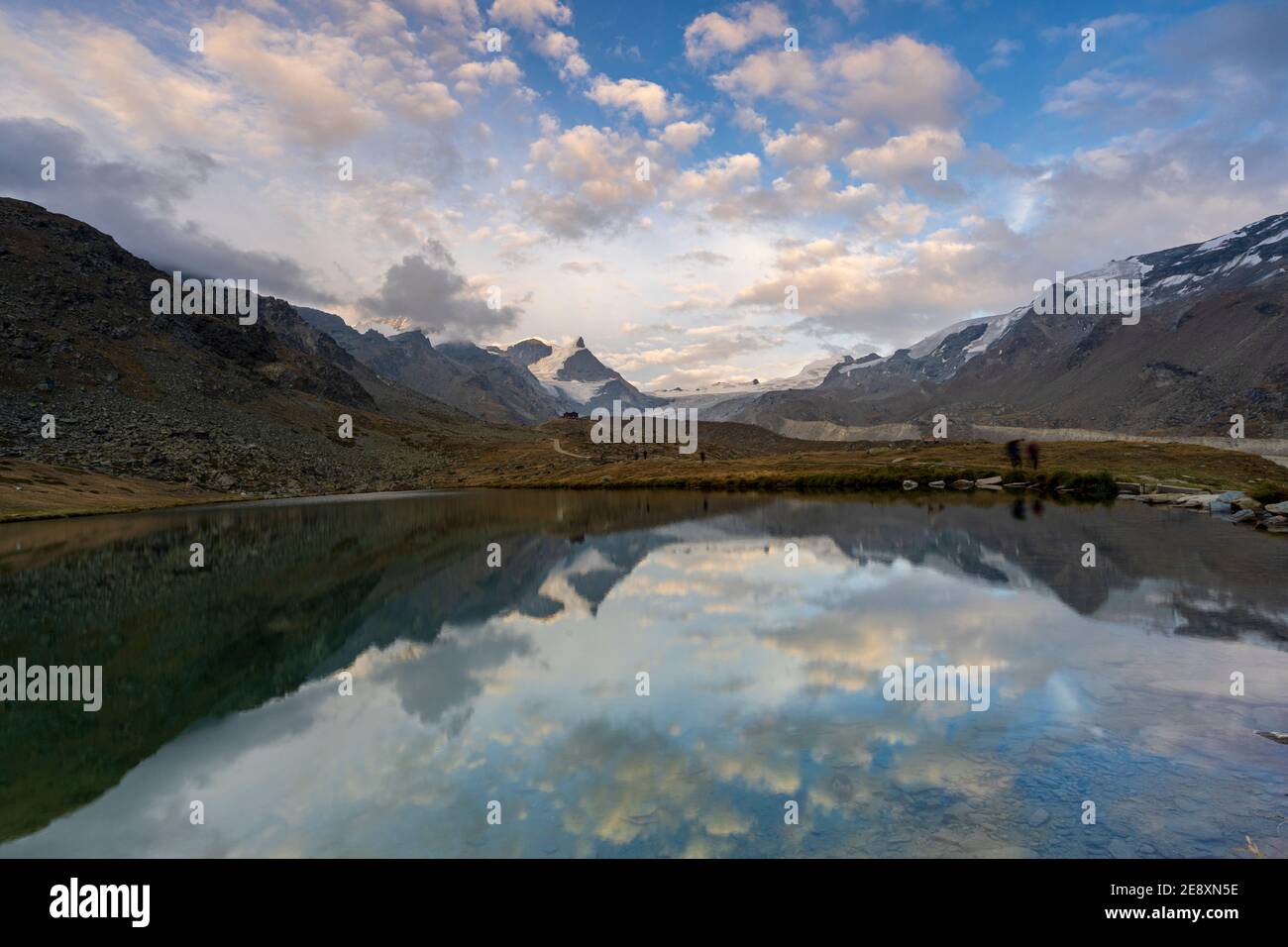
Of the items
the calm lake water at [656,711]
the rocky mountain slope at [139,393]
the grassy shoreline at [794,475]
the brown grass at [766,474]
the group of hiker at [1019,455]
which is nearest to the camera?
the calm lake water at [656,711]

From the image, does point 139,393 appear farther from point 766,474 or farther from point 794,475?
point 794,475

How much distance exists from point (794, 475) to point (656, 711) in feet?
316

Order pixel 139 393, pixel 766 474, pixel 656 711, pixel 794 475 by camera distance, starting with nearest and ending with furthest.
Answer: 1. pixel 656 711
2. pixel 794 475
3. pixel 766 474
4. pixel 139 393

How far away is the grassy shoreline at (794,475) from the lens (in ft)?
250

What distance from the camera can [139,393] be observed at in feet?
403

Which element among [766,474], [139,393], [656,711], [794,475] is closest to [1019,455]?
[794,475]

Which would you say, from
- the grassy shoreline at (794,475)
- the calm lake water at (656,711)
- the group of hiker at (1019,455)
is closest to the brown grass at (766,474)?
the grassy shoreline at (794,475)

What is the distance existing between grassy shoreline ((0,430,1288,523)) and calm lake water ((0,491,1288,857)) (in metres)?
50.2

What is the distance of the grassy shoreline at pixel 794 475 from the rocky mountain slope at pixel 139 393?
910cm

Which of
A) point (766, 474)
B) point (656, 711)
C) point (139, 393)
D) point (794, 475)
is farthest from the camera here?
point (139, 393)

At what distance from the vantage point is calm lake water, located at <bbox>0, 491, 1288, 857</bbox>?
10258 mm

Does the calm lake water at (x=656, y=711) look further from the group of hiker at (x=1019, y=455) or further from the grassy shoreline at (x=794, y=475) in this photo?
the group of hiker at (x=1019, y=455)
